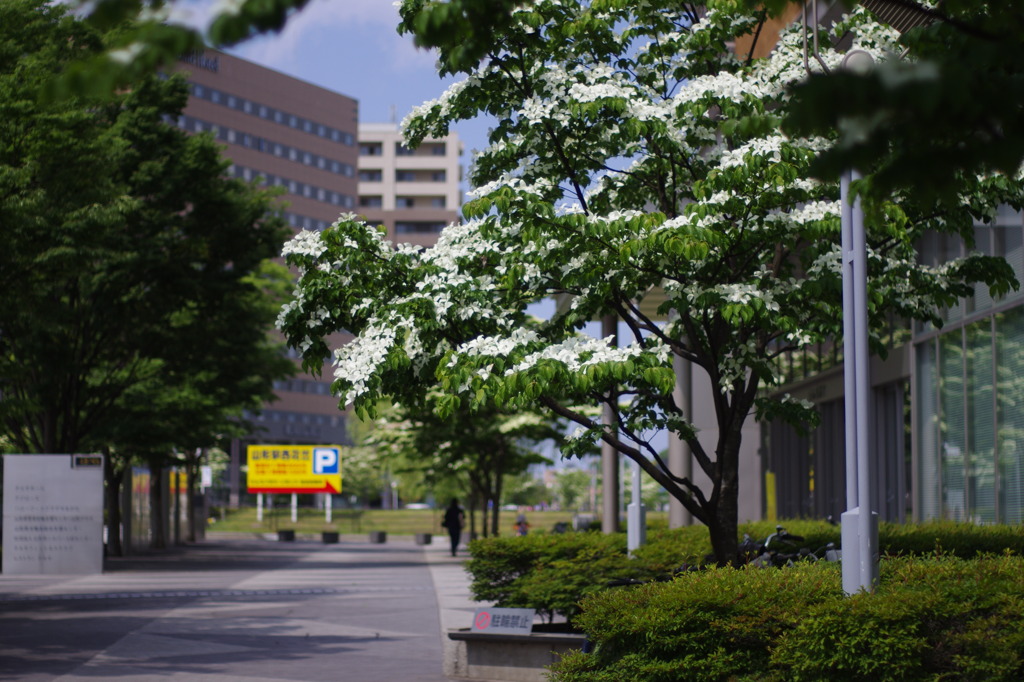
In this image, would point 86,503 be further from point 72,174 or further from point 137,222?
point 72,174

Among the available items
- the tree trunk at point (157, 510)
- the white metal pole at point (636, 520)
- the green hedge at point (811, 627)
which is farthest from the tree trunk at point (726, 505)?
the tree trunk at point (157, 510)

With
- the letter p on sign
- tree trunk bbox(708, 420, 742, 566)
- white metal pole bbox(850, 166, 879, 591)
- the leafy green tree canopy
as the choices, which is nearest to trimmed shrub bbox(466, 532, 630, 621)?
tree trunk bbox(708, 420, 742, 566)

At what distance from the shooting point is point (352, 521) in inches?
3388

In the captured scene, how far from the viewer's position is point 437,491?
7662 centimetres

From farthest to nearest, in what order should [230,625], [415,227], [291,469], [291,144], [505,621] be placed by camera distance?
[415,227] → [291,144] → [291,469] → [230,625] → [505,621]

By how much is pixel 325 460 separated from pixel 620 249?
67.0 m

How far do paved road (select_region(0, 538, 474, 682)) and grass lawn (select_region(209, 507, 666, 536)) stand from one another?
52871mm

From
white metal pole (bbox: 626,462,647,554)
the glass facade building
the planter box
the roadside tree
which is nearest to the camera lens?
the planter box

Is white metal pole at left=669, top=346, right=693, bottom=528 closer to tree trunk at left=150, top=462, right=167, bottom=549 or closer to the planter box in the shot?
the planter box

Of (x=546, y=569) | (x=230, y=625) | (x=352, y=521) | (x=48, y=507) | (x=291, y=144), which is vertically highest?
(x=291, y=144)

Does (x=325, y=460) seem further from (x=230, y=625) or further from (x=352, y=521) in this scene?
(x=230, y=625)

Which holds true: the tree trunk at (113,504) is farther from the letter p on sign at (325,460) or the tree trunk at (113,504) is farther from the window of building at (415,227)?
the window of building at (415,227)

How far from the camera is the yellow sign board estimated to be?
75.4 meters

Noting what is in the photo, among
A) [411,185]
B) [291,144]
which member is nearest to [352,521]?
[291,144]
